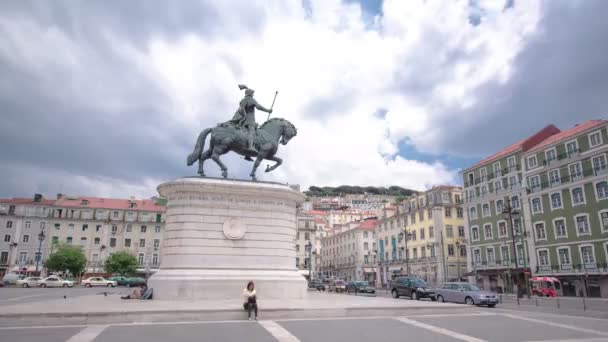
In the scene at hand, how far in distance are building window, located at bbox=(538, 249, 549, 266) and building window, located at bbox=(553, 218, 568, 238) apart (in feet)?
7.71

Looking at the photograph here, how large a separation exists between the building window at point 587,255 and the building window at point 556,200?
16.5 ft

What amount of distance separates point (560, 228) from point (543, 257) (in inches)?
152

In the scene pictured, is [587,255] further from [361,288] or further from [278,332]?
[278,332]

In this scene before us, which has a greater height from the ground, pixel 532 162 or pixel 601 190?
pixel 532 162

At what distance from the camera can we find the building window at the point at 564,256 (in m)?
43.9

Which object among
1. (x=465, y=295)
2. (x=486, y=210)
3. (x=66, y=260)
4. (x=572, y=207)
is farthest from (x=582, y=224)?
(x=66, y=260)

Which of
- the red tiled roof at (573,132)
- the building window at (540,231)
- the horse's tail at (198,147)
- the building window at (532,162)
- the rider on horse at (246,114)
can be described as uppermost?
the red tiled roof at (573,132)

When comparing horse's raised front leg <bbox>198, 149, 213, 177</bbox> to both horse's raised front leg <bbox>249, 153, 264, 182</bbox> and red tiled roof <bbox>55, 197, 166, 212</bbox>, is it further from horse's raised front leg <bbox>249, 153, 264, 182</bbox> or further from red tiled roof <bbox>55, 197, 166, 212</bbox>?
red tiled roof <bbox>55, 197, 166, 212</bbox>

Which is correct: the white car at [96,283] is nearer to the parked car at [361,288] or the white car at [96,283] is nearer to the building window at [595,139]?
the parked car at [361,288]

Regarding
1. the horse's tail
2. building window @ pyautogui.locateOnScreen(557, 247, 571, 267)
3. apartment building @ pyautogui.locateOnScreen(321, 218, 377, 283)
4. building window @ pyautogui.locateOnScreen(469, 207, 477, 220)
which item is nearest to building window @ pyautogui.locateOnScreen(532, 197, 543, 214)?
building window @ pyautogui.locateOnScreen(557, 247, 571, 267)

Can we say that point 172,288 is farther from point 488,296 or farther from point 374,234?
point 374,234

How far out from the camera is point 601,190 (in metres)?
41.2

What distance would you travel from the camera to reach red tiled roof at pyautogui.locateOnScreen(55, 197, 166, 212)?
74.9 m

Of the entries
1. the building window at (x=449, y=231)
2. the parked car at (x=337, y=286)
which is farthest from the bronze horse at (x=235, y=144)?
the building window at (x=449, y=231)
